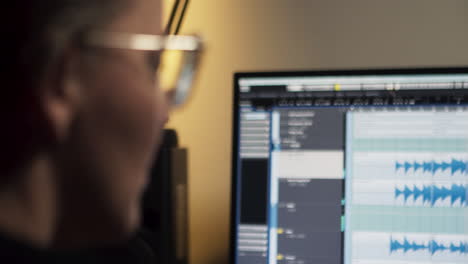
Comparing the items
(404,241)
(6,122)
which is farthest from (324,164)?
(6,122)

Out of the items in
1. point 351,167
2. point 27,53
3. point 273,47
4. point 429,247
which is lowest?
point 429,247

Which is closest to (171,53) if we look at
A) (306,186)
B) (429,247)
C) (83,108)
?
(83,108)

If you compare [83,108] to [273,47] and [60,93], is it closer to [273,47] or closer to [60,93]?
[60,93]

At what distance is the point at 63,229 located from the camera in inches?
18.6

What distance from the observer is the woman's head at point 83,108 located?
0.39 metres

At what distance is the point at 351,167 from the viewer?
0.86 m

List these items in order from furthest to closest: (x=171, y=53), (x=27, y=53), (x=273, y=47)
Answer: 1. (x=273, y=47)
2. (x=171, y=53)
3. (x=27, y=53)

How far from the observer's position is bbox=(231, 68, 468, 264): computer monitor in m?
0.84

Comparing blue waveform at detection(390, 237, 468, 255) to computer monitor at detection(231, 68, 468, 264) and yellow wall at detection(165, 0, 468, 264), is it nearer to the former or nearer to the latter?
computer monitor at detection(231, 68, 468, 264)

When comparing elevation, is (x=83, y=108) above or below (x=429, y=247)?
above

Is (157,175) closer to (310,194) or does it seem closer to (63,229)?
(310,194)

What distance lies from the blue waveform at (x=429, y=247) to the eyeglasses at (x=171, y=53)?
0.47 meters

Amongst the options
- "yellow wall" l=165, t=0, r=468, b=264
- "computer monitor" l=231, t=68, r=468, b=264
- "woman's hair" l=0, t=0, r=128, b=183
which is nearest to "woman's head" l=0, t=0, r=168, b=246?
"woman's hair" l=0, t=0, r=128, b=183

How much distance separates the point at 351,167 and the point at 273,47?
313 mm
